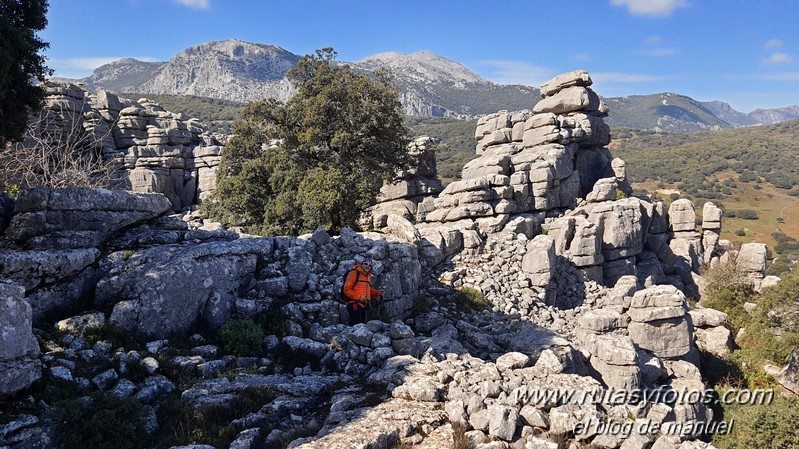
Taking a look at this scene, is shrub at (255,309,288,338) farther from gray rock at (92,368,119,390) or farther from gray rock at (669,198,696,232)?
gray rock at (669,198,696,232)

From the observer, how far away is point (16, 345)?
653 cm

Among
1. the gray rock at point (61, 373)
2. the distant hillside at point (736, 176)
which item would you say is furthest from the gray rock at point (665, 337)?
the distant hillside at point (736, 176)

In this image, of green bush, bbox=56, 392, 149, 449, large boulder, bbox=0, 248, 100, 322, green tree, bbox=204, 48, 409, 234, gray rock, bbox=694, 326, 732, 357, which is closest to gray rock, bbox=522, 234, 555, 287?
gray rock, bbox=694, 326, 732, 357

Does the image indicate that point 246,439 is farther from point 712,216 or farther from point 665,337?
point 712,216

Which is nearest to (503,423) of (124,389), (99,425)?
(99,425)

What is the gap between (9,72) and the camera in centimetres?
977

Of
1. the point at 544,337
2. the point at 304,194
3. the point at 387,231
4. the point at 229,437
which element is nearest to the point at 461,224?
the point at 387,231

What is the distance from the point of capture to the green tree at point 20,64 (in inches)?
372

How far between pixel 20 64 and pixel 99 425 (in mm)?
8313

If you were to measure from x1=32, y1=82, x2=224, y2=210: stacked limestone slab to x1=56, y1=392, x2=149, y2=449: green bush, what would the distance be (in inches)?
1144

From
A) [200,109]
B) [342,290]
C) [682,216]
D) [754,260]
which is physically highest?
[200,109]

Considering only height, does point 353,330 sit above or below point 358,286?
below

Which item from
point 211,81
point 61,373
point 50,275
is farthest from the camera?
point 211,81

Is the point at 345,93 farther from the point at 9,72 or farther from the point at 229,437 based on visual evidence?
the point at 229,437
